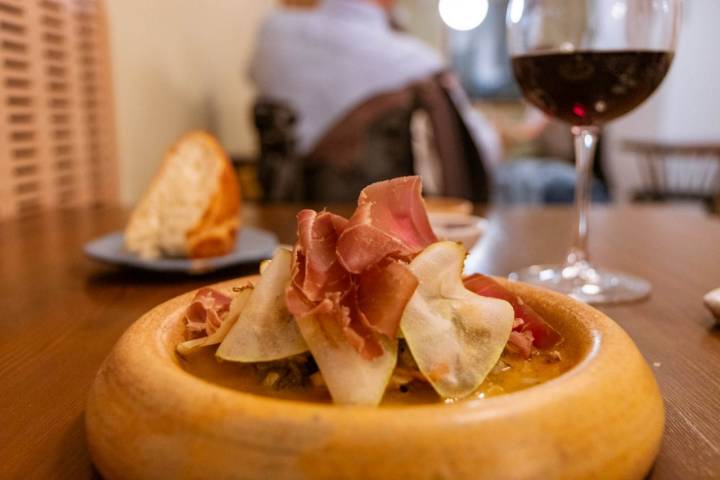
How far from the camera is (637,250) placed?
1066mm

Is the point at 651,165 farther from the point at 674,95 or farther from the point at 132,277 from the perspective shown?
the point at 132,277

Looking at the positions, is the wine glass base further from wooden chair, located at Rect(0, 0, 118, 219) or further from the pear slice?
wooden chair, located at Rect(0, 0, 118, 219)

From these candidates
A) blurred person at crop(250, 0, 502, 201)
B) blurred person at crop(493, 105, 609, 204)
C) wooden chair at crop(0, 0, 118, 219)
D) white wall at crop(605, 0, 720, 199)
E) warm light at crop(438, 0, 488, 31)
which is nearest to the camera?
wooden chair at crop(0, 0, 118, 219)

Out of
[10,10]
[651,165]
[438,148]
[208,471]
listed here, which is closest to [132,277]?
[208,471]

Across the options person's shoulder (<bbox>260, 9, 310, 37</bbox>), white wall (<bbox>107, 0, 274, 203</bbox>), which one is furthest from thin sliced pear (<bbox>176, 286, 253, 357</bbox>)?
person's shoulder (<bbox>260, 9, 310, 37</bbox>)

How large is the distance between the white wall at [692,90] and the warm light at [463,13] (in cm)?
196

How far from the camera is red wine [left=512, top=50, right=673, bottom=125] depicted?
2.64 ft

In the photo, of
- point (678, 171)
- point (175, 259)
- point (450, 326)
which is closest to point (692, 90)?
point (678, 171)

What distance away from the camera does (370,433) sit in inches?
11.1

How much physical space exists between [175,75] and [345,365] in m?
2.50

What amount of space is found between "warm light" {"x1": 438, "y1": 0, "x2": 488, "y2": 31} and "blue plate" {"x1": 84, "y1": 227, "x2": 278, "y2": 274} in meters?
5.85

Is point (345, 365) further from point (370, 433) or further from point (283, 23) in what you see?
point (283, 23)

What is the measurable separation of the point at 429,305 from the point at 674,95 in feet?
17.9

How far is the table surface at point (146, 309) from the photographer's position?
40 cm
